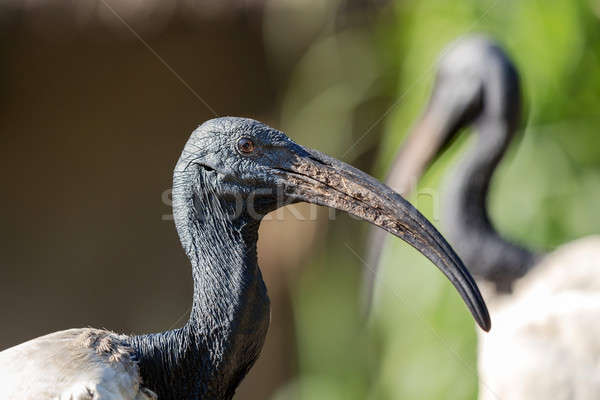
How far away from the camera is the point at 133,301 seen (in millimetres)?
4840

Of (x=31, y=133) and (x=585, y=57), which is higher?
(x=585, y=57)

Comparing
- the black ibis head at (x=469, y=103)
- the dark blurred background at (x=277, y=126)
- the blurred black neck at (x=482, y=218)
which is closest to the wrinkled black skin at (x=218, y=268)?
the blurred black neck at (x=482, y=218)

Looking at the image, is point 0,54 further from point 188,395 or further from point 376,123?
point 188,395

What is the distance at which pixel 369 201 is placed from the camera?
177 cm

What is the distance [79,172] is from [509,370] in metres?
2.93

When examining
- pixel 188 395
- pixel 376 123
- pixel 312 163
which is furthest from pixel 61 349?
pixel 376 123

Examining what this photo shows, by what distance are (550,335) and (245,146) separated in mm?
1565

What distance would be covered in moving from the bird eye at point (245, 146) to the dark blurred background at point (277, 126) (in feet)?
8.54

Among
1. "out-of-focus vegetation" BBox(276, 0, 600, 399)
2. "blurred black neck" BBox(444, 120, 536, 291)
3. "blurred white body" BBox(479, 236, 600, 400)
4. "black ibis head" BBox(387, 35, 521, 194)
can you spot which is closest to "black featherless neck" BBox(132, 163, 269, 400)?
"blurred white body" BBox(479, 236, 600, 400)

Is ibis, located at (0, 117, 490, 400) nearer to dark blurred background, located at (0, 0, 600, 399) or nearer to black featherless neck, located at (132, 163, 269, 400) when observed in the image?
black featherless neck, located at (132, 163, 269, 400)

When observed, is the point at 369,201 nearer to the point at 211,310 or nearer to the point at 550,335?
the point at 211,310

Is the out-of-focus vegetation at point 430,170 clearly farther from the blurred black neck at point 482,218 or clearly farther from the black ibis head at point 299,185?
Result: the black ibis head at point 299,185

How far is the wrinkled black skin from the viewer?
176 cm

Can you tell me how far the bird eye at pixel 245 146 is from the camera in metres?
1.78
